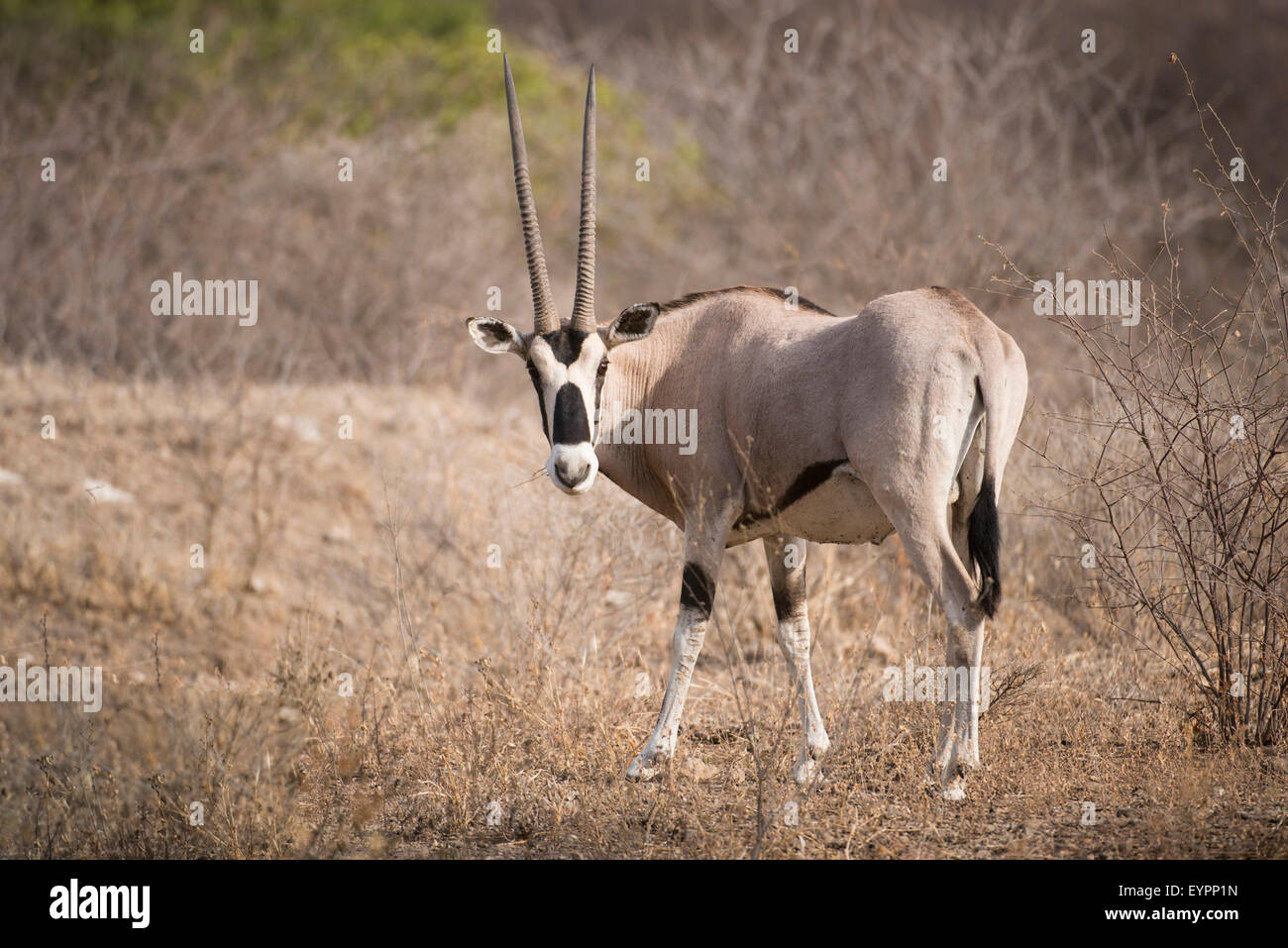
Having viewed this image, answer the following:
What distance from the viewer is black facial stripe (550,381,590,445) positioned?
209 inches

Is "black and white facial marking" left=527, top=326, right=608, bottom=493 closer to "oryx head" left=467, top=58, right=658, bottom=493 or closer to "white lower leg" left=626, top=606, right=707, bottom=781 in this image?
"oryx head" left=467, top=58, right=658, bottom=493

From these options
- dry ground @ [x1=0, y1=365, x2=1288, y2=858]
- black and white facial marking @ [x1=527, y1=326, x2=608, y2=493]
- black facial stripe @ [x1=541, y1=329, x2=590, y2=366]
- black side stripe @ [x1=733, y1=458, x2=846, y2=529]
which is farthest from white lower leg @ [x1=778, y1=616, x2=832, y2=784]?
black facial stripe @ [x1=541, y1=329, x2=590, y2=366]

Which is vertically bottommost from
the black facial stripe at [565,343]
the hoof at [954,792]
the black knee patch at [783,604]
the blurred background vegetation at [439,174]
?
the hoof at [954,792]

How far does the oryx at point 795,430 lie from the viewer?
5109mm

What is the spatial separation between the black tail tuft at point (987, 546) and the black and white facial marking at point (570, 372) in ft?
5.33

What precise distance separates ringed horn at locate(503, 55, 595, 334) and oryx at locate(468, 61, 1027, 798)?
0.04 feet

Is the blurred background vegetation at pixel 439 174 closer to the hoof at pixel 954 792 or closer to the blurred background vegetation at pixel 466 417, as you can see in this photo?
the blurred background vegetation at pixel 466 417

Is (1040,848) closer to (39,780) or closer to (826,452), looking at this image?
(826,452)

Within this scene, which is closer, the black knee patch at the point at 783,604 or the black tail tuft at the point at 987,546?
the black tail tuft at the point at 987,546

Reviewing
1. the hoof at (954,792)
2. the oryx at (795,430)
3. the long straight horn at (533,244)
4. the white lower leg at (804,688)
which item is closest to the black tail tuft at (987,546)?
the oryx at (795,430)

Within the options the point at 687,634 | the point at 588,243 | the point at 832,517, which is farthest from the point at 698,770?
the point at 588,243

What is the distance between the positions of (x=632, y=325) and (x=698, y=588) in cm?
126

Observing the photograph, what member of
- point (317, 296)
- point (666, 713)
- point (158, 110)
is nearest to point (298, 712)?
point (666, 713)

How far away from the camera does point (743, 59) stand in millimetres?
17766
